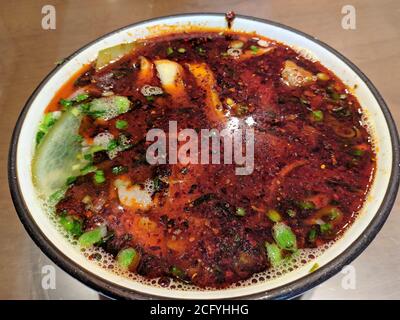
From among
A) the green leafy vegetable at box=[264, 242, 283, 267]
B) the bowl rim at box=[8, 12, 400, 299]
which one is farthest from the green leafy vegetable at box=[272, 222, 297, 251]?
the bowl rim at box=[8, 12, 400, 299]

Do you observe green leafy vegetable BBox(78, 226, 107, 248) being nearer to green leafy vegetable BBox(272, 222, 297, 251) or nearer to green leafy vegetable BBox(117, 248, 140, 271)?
green leafy vegetable BBox(117, 248, 140, 271)

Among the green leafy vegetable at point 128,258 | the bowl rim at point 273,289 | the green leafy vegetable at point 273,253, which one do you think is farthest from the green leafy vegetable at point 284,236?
the green leafy vegetable at point 128,258

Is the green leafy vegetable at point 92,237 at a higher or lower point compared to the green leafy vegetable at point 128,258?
higher

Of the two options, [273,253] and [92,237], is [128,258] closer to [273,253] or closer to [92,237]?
[92,237]

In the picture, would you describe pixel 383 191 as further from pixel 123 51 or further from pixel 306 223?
pixel 123 51

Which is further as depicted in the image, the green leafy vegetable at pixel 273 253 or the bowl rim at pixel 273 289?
the green leafy vegetable at pixel 273 253

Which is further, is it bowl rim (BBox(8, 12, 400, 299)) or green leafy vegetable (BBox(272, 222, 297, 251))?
green leafy vegetable (BBox(272, 222, 297, 251))

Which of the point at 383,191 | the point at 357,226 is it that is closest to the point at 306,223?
the point at 357,226

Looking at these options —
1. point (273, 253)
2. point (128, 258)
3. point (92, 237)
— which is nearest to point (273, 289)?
point (273, 253)

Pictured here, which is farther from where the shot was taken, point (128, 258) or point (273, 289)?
point (128, 258)

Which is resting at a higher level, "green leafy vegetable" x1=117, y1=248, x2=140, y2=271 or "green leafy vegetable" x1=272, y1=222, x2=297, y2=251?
"green leafy vegetable" x1=272, y1=222, x2=297, y2=251

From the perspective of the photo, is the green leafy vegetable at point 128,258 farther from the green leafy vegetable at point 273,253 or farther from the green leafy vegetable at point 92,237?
the green leafy vegetable at point 273,253
